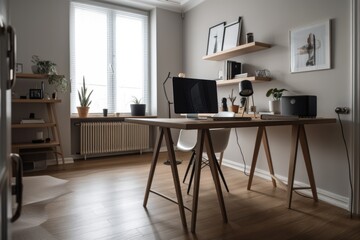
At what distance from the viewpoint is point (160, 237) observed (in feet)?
5.55

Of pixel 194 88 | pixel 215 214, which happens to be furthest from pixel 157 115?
pixel 215 214

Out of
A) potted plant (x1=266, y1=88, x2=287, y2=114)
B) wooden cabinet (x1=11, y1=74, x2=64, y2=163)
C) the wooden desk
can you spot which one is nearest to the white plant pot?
potted plant (x1=266, y1=88, x2=287, y2=114)

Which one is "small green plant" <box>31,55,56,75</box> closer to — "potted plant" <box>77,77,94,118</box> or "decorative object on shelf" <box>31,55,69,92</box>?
"decorative object on shelf" <box>31,55,69,92</box>

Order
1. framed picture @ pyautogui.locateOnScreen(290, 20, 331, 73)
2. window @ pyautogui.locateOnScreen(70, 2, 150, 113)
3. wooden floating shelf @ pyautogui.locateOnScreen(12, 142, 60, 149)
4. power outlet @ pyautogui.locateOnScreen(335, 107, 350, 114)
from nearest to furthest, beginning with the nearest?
power outlet @ pyautogui.locateOnScreen(335, 107, 350, 114) → framed picture @ pyautogui.locateOnScreen(290, 20, 331, 73) → wooden floating shelf @ pyautogui.locateOnScreen(12, 142, 60, 149) → window @ pyautogui.locateOnScreen(70, 2, 150, 113)

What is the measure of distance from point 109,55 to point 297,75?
3.24 metres

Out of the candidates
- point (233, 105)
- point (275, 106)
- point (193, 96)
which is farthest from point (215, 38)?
point (193, 96)

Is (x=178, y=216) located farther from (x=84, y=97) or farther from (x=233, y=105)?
(x=84, y=97)

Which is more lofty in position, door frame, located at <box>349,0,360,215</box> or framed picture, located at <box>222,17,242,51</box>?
framed picture, located at <box>222,17,242,51</box>

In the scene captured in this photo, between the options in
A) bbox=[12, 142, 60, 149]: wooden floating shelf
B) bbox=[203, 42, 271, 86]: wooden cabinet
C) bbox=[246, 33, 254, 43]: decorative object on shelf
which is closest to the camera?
bbox=[203, 42, 271, 86]: wooden cabinet

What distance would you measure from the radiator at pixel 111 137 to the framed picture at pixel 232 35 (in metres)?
2.14

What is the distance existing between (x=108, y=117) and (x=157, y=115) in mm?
920

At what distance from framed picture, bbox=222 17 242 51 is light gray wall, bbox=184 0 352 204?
8 centimetres

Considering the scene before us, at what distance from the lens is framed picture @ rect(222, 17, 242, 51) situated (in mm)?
3512

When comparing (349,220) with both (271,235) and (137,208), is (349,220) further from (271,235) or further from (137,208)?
(137,208)
